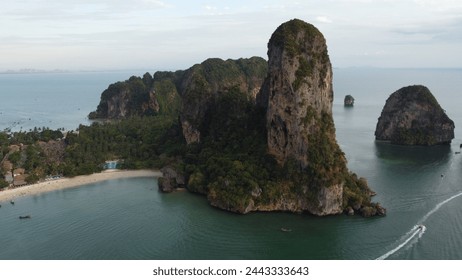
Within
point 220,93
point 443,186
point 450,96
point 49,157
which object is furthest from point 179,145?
point 450,96

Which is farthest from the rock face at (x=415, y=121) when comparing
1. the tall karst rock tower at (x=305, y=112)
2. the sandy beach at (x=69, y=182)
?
the sandy beach at (x=69, y=182)

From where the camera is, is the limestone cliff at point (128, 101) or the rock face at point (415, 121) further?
the limestone cliff at point (128, 101)

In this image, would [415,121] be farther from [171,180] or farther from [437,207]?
[171,180]

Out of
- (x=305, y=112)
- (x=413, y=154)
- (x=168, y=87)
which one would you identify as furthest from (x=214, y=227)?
(x=168, y=87)

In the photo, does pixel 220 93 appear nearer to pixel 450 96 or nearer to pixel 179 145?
pixel 179 145

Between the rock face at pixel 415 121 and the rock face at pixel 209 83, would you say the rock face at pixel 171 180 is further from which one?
the rock face at pixel 415 121

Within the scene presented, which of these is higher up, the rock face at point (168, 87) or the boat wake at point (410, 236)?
the rock face at point (168, 87)
